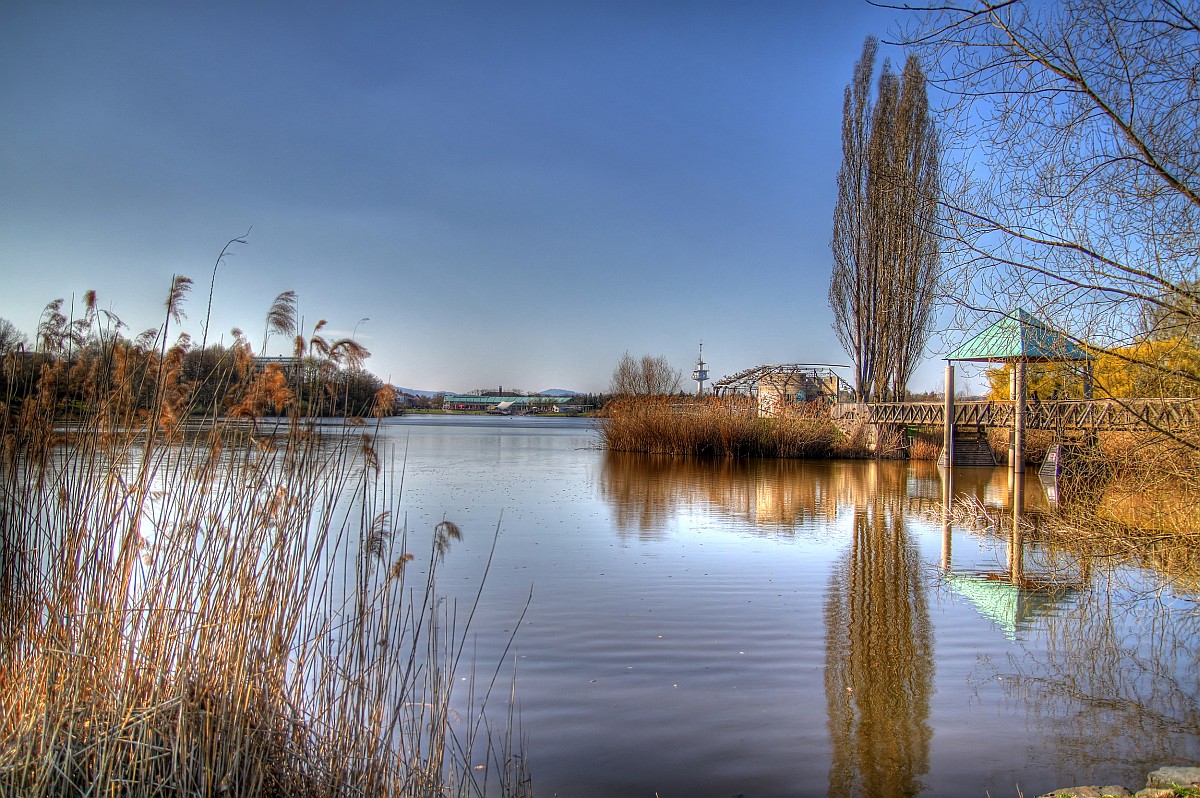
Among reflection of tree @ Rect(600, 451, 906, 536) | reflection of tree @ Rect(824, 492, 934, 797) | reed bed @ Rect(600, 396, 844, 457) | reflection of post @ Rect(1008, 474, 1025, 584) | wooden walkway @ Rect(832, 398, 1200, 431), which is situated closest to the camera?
reflection of tree @ Rect(824, 492, 934, 797)

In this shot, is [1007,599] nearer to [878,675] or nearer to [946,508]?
[946,508]

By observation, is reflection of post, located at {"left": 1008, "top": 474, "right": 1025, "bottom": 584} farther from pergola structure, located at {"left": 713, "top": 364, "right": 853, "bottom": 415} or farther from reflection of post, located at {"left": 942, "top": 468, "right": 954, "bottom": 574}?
pergola structure, located at {"left": 713, "top": 364, "right": 853, "bottom": 415}

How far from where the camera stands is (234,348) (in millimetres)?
3592

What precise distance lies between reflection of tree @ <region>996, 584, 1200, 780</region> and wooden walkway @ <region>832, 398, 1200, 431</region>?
1.01 meters

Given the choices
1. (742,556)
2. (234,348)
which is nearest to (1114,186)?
(234,348)

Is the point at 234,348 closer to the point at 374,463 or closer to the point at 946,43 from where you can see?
the point at 374,463

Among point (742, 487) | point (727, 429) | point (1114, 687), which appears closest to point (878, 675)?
point (1114, 687)

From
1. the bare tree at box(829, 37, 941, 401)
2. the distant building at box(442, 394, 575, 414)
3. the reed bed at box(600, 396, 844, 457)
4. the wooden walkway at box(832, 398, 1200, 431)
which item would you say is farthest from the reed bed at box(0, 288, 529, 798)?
the distant building at box(442, 394, 575, 414)

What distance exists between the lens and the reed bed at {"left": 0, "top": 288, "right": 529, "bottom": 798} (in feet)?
8.40

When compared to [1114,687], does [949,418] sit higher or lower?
higher

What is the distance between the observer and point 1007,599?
6.27 meters

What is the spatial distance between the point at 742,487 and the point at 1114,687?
35.7ft

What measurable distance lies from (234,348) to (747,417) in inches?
844

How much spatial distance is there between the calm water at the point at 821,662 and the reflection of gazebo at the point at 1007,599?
32 millimetres
